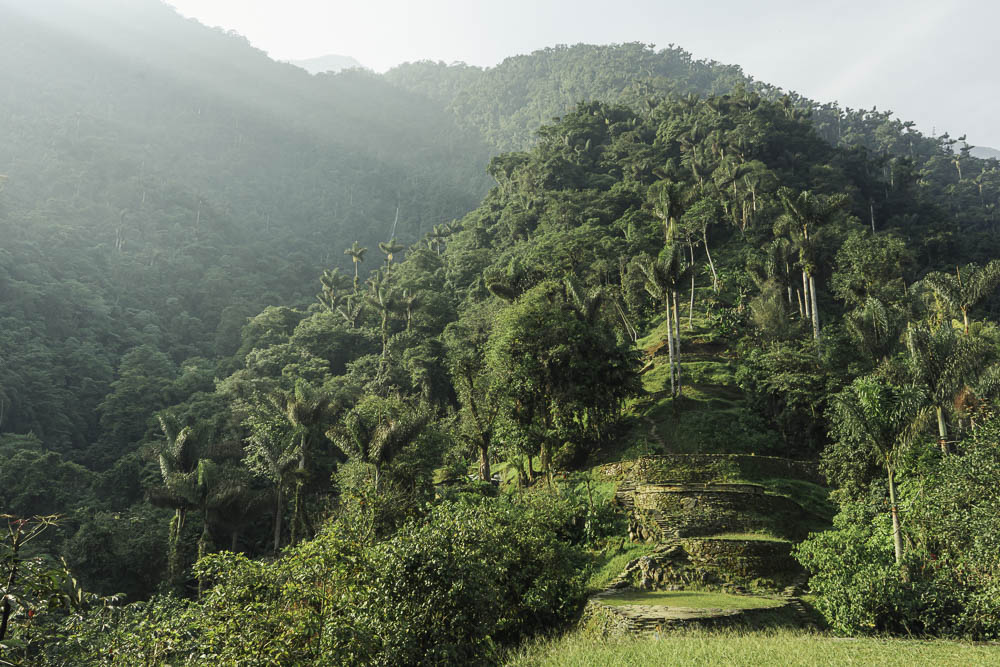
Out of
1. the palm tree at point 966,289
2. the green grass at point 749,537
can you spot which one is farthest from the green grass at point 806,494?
the palm tree at point 966,289

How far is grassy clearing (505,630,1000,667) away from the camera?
10.3 metres

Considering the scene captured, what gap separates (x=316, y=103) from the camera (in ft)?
656

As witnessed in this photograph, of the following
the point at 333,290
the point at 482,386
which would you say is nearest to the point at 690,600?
the point at 482,386

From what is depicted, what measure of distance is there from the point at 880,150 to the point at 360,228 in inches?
4359

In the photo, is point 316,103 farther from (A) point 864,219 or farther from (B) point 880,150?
(A) point 864,219

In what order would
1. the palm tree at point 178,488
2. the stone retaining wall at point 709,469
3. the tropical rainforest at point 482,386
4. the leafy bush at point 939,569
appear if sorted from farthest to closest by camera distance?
the palm tree at point 178,488 → the stone retaining wall at point 709,469 → the leafy bush at point 939,569 → the tropical rainforest at point 482,386

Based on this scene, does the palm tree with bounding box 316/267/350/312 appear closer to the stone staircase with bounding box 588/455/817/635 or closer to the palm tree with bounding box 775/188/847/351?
the palm tree with bounding box 775/188/847/351

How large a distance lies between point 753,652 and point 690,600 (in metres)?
4.98

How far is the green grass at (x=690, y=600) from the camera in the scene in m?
14.8

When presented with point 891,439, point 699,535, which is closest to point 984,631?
point 891,439

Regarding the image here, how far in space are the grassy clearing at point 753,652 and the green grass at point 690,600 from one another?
182 cm

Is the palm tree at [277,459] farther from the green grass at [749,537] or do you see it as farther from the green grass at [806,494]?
the green grass at [806,494]

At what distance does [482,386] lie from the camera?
32.5 metres

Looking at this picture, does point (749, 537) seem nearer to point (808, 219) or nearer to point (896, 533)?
point (896, 533)
